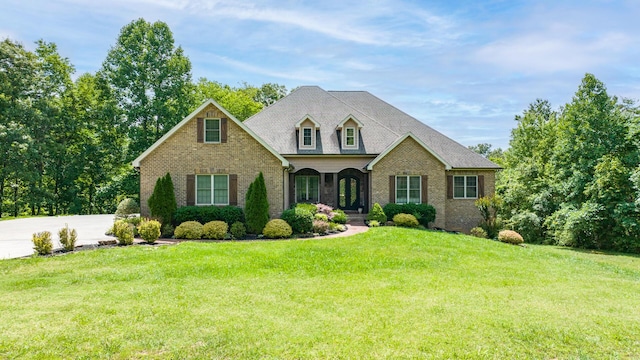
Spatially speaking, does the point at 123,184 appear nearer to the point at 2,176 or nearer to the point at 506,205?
the point at 2,176

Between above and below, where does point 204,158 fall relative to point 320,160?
below

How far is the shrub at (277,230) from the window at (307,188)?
8.57 m

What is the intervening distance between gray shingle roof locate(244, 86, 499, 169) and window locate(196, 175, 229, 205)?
17.4 ft

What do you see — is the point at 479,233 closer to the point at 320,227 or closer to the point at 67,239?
the point at 320,227

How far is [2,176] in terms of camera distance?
31.3 m

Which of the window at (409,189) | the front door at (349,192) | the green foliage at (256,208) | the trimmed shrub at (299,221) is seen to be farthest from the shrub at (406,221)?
the green foliage at (256,208)

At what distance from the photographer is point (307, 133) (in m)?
24.9

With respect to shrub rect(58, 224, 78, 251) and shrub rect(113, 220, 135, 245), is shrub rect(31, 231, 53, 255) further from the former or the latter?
shrub rect(113, 220, 135, 245)

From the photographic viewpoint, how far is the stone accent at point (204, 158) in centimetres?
1962

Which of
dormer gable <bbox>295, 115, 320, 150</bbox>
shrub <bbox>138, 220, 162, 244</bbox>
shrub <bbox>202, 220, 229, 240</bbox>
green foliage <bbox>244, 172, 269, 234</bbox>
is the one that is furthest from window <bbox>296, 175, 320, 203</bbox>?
shrub <bbox>138, 220, 162, 244</bbox>

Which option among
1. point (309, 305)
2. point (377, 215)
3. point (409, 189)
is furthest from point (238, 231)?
point (409, 189)

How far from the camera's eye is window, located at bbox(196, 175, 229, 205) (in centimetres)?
1988

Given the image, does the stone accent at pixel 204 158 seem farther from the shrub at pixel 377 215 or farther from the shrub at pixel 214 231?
the shrub at pixel 377 215

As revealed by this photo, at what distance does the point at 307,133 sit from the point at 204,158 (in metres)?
7.43
